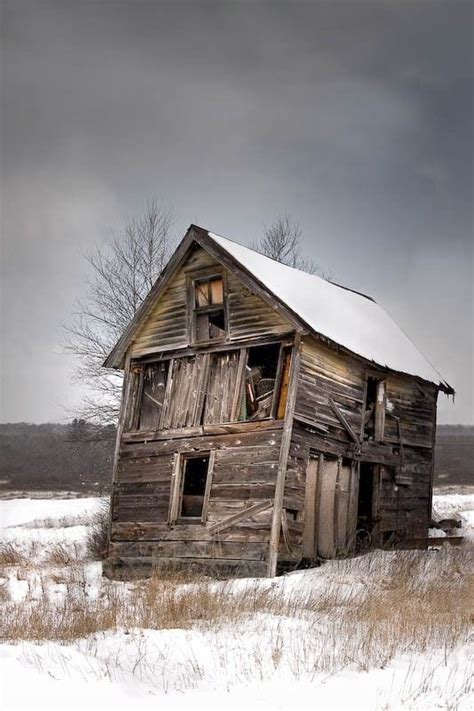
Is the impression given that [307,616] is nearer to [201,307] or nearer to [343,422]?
[343,422]

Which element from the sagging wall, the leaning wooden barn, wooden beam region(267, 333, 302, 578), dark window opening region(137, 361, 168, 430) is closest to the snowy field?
wooden beam region(267, 333, 302, 578)

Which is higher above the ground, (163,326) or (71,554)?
(163,326)

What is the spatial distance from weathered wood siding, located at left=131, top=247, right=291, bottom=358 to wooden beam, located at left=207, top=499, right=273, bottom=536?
356cm

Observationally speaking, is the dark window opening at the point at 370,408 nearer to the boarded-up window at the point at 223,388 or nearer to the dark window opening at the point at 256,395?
the dark window opening at the point at 256,395

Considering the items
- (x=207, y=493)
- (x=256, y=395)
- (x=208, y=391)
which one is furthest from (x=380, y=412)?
(x=207, y=493)

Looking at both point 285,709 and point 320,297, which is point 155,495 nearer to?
point 320,297

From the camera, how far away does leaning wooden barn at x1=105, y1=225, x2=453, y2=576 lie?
15.3 m

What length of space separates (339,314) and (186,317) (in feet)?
12.7

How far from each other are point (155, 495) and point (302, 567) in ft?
12.3

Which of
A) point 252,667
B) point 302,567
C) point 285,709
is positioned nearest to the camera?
point 285,709

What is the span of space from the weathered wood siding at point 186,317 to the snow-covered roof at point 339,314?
0.53 metres

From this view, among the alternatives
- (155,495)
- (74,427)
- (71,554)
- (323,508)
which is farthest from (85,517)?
(323,508)

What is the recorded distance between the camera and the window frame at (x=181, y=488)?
15867mm

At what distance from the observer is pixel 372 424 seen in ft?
61.4
